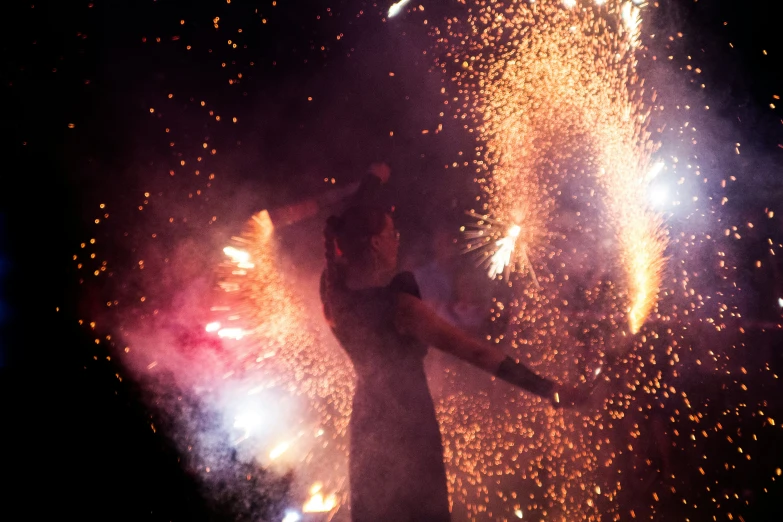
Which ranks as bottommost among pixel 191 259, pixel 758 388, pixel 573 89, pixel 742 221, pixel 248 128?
pixel 758 388

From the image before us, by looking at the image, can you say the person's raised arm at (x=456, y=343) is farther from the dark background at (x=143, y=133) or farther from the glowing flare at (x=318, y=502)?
the glowing flare at (x=318, y=502)

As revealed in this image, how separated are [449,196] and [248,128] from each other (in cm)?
101

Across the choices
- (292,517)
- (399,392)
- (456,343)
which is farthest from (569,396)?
(292,517)

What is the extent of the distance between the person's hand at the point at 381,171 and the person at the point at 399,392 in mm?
822

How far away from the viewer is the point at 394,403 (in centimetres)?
104

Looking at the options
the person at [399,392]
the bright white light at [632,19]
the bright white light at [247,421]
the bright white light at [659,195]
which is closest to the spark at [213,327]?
the bright white light at [247,421]

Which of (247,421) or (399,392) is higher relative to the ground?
(399,392)

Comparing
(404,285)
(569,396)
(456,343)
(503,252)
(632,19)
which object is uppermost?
(632,19)

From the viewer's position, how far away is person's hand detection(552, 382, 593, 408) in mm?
1003

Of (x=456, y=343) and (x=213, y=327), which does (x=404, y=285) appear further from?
(x=213, y=327)

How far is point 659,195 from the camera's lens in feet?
5.61

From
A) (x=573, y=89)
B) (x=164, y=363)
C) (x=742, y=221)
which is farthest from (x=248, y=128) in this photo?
(x=742, y=221)

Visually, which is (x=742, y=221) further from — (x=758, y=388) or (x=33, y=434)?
(x=33, y=434)

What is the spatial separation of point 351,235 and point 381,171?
668mm
